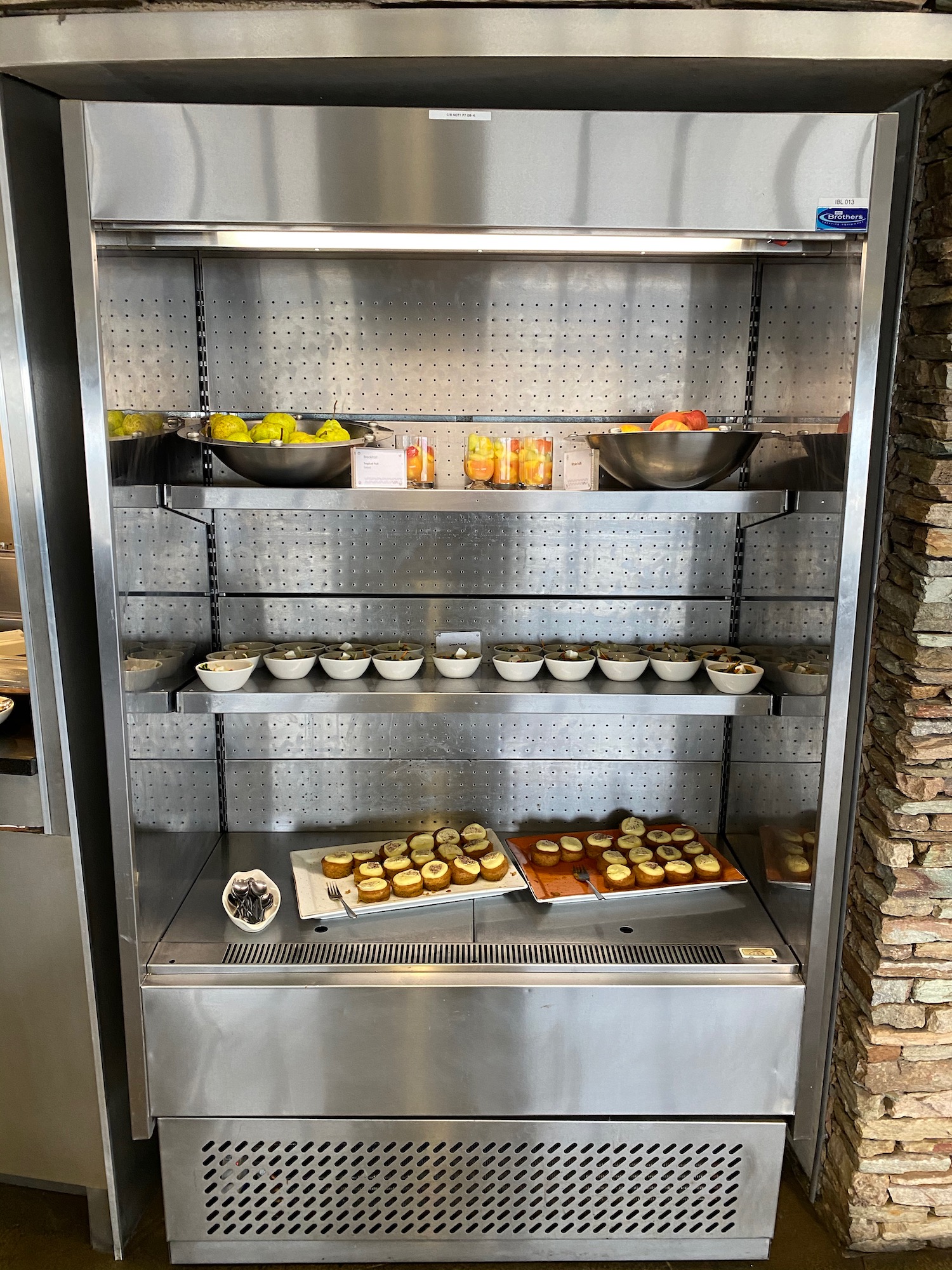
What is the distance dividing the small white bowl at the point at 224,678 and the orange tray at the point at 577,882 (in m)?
0.88

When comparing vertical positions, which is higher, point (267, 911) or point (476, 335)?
point (476, 335)

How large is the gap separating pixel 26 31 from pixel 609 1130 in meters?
2.60

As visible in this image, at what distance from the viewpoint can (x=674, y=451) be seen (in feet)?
6.47

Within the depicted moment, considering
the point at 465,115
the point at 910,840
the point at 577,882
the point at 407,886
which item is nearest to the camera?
the point at 465,115

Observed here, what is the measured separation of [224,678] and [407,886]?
685 millimetres

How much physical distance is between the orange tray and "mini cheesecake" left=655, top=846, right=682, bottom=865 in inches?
2.7

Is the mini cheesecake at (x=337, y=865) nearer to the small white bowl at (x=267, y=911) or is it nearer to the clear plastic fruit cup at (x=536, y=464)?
the small white bowl at (x=267, y=911)

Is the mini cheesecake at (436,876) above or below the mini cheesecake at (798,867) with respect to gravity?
below

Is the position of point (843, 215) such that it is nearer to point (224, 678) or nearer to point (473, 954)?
point (224, 678)

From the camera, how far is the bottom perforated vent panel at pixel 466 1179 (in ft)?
6.86

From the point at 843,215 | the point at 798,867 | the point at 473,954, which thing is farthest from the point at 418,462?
the point at 798,867

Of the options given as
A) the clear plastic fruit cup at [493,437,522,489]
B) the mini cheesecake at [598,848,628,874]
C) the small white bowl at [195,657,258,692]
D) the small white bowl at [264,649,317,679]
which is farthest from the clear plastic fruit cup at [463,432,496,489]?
the mini cheesecake at [598,848,628,874]

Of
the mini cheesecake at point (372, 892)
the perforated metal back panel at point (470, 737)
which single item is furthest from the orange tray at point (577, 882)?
the mini cheesecake at point (372, 892)

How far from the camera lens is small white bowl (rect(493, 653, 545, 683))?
219 centimetres
